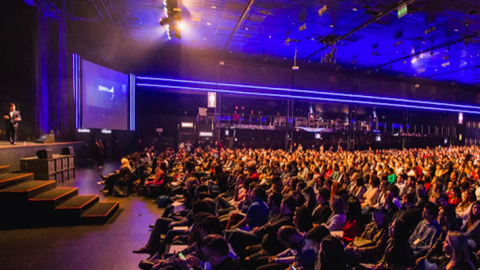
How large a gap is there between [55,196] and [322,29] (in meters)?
11.1

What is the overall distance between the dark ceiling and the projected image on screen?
217 cm

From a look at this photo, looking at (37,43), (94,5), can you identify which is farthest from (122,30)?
(37,43)

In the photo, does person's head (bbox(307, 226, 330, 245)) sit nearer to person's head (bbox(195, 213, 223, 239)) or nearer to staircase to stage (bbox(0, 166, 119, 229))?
person's head (bbox(195, 213, 223, 239))

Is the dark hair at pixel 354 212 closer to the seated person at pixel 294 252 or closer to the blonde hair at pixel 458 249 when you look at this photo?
the seated person at pixel 294 252

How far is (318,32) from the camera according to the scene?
40.4 feet

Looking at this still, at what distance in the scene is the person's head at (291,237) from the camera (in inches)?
107

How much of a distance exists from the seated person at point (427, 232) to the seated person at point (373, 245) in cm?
44

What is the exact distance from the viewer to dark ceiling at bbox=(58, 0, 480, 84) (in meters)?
9.78

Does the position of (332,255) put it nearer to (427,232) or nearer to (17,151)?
(427,232)

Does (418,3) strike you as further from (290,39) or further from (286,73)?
(286,73)

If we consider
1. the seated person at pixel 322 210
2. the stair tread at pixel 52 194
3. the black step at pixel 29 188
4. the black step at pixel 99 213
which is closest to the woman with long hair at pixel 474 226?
the seated person at pixel 322 210

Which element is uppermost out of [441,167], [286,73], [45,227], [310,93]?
[286,73]

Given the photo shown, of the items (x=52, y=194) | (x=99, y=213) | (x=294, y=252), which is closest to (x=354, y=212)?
(x=294, y=252)

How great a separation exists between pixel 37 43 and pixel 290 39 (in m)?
9.84
